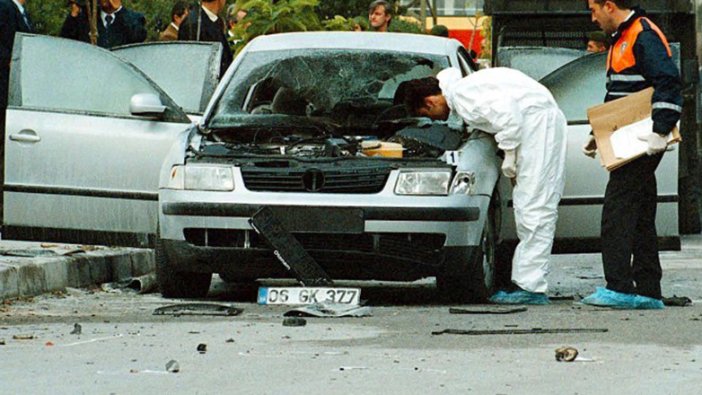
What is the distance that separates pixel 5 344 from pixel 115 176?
3750 mm

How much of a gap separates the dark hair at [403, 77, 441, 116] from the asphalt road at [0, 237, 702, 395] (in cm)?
114

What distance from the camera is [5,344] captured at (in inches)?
331

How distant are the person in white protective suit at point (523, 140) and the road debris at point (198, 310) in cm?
177

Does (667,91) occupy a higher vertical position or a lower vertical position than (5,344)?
higher

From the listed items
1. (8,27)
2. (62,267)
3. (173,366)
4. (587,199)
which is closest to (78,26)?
(8,27)

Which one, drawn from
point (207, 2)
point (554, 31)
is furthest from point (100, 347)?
point (554, 31)

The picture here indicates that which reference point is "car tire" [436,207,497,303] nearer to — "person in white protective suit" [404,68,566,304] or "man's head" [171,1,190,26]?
"person in white protective suit" [404,68,566,304]

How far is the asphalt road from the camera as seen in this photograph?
696 cm

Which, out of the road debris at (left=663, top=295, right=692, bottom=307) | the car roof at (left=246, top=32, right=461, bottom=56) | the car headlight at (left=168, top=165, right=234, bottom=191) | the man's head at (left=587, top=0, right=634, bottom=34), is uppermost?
the man's head at (left=587, top=0, right=634, bottom=34)

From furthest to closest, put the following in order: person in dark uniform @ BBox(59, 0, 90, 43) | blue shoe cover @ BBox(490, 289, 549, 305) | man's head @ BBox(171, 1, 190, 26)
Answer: man's head @ BBox(171, 1, 190, 26), person in dark uniform @ BBox(59, 0, 90, 43), blue shoe cover @ BBox(490, 289, 549, 305)

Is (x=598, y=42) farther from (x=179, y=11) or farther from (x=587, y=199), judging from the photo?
(x=587, y=199)

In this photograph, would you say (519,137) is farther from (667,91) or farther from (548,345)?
(548,345)

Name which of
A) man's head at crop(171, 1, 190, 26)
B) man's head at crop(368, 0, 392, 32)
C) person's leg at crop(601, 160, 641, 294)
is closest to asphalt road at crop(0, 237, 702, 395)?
person's leg at crop(601, 160, 641, 294)

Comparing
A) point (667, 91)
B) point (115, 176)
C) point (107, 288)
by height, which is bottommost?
point (107, 288)
